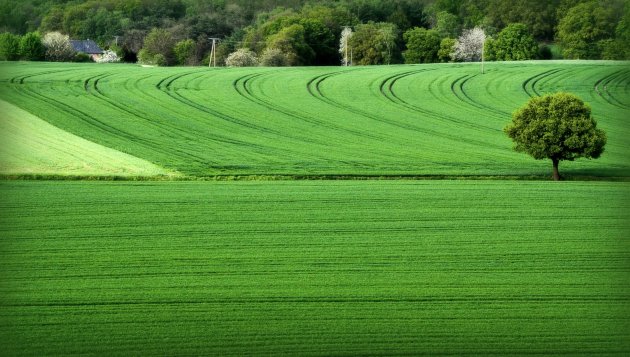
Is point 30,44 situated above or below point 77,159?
above

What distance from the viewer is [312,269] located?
472 inches

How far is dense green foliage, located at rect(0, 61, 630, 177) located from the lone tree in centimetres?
59

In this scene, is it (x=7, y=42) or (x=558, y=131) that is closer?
(x=7, y=42)

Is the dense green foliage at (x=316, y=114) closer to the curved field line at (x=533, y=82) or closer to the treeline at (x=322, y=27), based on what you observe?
the curved field line at (x=533, y=82)

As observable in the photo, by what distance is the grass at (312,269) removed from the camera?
23.8ft

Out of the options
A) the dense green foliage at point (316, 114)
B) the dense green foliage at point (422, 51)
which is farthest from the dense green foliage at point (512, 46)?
the dense green foliage at point (422, 51)

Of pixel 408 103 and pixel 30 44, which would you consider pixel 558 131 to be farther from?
pixel 30 44

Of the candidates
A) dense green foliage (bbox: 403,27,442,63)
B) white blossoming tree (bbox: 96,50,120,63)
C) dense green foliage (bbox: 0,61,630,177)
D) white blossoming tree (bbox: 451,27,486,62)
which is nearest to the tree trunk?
dense green foliage (bbox: 0,61,630,177)

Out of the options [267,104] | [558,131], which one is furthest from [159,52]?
[558,131]

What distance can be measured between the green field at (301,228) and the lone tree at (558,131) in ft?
2.43

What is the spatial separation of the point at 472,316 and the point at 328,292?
2.07 meters

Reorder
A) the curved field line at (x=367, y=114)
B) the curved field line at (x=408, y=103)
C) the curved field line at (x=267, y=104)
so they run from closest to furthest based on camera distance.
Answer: the curved field line at (x=367, y=114) → the curved field line at (x=267, y=104) → the curved field line at (x=408, y=103)

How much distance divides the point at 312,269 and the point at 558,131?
41.6ft

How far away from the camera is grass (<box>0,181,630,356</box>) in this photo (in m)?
7.25
